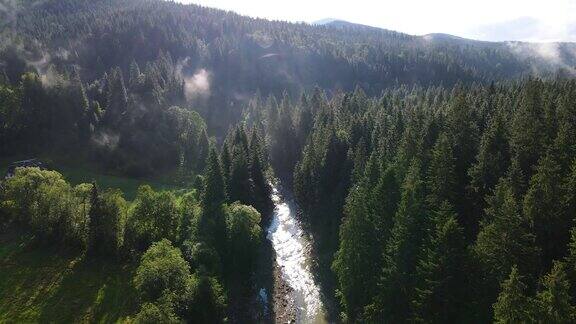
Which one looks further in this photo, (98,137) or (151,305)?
(98,137)

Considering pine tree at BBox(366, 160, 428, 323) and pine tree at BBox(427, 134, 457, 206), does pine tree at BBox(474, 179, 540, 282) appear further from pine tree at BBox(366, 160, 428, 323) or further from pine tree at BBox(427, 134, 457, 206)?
pine tree at BBox(427, 134, 457, 206)

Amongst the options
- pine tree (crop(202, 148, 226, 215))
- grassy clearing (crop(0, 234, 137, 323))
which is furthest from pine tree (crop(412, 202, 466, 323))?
grassy clearing (crop(0, 234, 137, 323))

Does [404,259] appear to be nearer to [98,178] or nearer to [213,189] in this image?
[213,189]

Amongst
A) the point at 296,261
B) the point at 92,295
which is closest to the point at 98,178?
the point at 92,295

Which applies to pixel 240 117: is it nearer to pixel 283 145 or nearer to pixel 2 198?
pixel 283 145

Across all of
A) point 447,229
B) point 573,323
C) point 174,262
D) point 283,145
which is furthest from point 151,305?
point 283,145

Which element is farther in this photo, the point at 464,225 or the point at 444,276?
the point at 464,225

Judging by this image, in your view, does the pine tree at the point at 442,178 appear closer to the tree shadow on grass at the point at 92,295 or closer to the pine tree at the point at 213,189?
the pine tree at the point at 213,189
